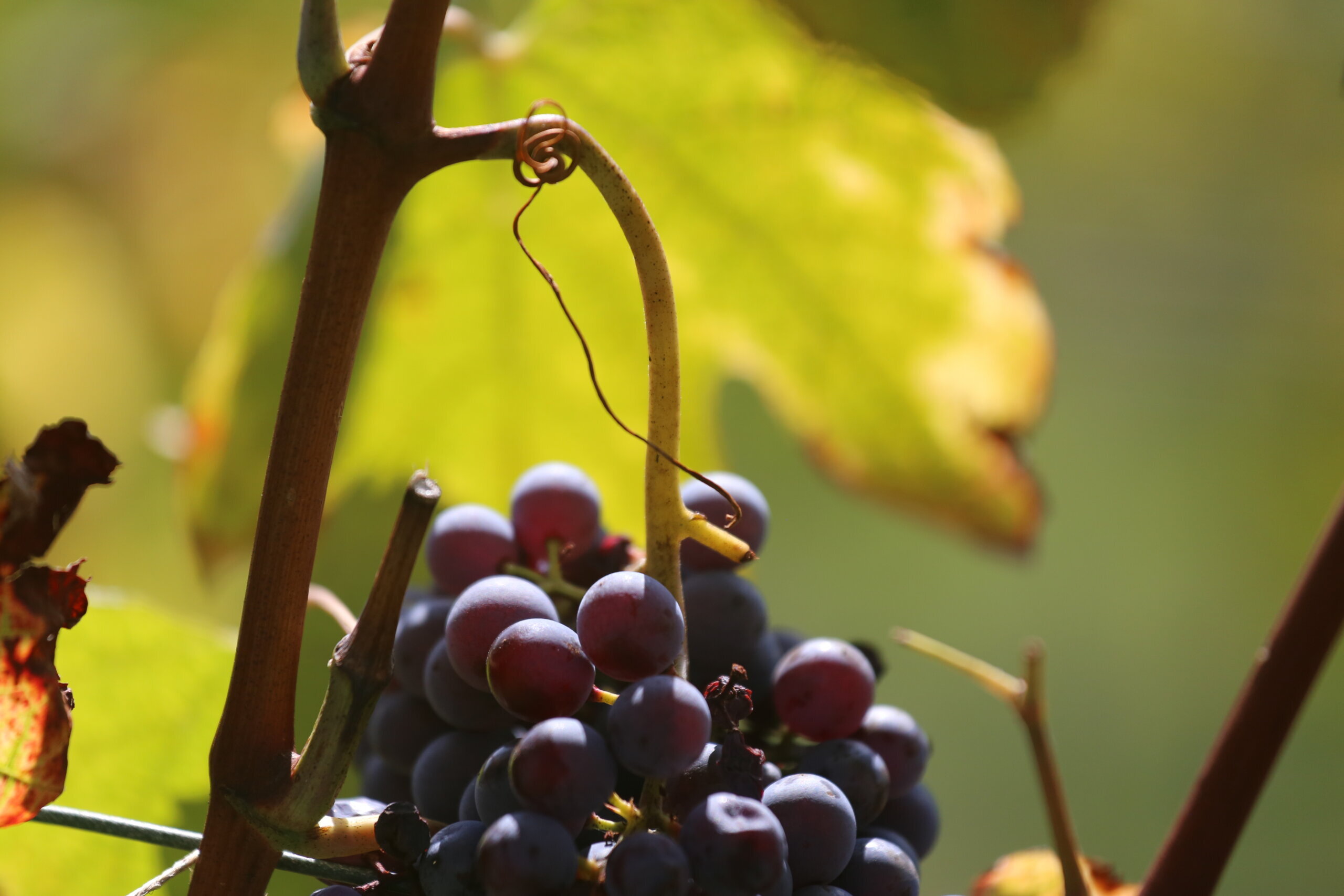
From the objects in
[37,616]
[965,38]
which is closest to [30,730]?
[37,616]

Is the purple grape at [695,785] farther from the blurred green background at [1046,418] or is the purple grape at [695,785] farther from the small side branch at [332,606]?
the blurred green background at [1046,418]

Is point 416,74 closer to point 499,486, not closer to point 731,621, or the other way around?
point 731,621

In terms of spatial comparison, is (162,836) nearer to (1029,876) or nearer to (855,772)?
(855,772)

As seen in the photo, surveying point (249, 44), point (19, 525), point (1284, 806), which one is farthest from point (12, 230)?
point (1284, 806)

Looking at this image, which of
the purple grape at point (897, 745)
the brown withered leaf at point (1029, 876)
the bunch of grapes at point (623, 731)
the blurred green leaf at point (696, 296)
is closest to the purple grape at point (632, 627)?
the bunch of grapes at point (623, 731)

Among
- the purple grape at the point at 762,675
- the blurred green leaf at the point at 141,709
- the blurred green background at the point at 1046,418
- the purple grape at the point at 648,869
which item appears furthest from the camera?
the blurred green background at the point at 1046,418
